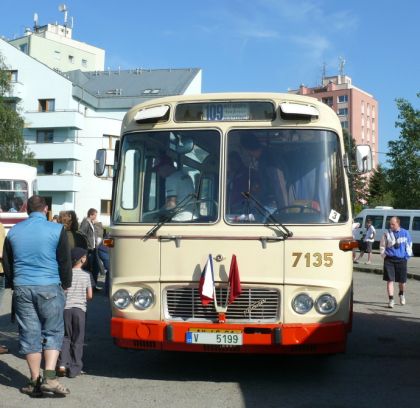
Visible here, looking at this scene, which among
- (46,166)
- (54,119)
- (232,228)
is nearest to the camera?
(232,228)

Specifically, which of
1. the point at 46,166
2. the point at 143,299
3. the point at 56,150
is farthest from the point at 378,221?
the point at 143,299

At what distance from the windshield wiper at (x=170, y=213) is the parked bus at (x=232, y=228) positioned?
0.04ft

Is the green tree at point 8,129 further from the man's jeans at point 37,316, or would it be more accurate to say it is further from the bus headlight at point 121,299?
the man's jeans at point 37,316

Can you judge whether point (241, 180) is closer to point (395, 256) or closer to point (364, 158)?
point (364, 158)

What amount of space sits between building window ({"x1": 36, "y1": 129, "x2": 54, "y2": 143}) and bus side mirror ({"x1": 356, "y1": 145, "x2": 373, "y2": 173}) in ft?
171

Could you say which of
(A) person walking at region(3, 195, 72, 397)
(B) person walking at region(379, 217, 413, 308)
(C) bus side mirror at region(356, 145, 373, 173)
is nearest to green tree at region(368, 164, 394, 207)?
(B) person walking at region(379, 217, 413, 308)

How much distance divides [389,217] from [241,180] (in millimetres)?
32618

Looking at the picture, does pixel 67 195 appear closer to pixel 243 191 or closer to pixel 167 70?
pixel 167 70

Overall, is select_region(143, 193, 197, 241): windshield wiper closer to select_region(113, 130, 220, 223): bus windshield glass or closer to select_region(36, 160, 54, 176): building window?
select_region(113, 130, 220, 223): bus windshield glass

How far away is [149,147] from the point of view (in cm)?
751

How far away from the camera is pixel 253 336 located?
22.1 feet

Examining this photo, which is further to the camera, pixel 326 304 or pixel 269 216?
pixel 269 216

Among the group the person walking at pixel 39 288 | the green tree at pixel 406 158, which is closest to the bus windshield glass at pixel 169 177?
the person walking at pixel 39 288

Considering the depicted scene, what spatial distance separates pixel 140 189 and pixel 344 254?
2.26 meters
